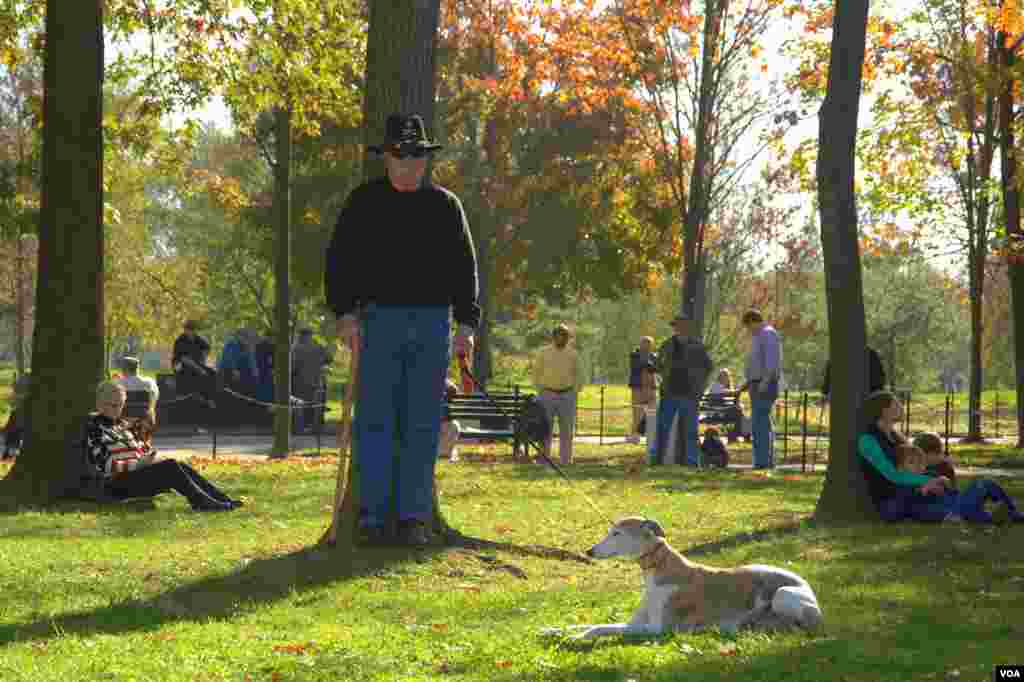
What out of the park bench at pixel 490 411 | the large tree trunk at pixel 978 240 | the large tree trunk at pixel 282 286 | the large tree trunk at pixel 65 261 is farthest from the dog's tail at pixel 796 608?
the large tree trunk at pixel 978 240

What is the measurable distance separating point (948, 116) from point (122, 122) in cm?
1711

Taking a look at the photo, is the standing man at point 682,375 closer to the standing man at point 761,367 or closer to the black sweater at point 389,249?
the standing man at point 761,367

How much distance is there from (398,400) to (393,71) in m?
2.18

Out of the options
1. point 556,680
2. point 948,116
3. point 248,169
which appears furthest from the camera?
point 248,169

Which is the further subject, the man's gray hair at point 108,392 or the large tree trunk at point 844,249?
the large tree trunk at point 844,249

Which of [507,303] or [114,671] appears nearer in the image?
[114,671]

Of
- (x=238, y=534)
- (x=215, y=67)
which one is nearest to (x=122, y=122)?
(x=215, y=67)

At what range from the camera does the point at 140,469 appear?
12.6 meters

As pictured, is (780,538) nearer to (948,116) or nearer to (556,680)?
(556,680)

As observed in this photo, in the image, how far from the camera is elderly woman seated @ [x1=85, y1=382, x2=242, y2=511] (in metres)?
12.4

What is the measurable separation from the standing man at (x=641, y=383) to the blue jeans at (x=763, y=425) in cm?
691

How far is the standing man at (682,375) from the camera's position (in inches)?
764

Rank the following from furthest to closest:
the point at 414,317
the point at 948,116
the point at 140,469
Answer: the point at 948,116
the point at 140,469
the point at 414,317

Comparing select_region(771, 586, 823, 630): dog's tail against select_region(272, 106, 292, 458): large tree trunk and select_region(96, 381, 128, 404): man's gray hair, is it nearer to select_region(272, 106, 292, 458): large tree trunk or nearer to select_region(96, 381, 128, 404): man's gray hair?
select_region(96, 381, 128, 404): man's gray hair
